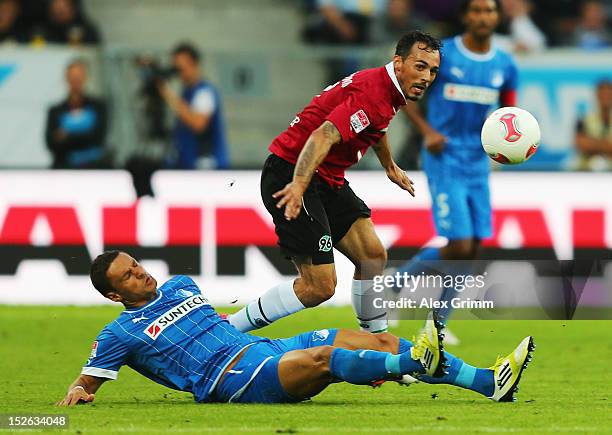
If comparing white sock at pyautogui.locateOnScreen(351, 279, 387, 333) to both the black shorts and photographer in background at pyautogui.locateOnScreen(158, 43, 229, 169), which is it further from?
photographer in background at pyautogui.locateOnScreen(158, 43, 229, 169)

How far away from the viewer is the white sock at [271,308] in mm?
8617

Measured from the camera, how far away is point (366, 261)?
891cm

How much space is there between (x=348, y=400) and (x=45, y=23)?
10166mm

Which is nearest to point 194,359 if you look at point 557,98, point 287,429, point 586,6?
point 287,429

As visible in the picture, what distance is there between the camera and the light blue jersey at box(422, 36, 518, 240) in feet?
37.7

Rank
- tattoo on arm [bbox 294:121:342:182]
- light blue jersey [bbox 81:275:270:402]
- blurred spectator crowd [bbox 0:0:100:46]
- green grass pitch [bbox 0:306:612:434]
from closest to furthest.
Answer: green grass pitch [bbox 0:306:612:434] → light blue jersey [bbox 81:275:270:402] → tattoo on arm [bbox 294:121:342:182] → blurred spectator crowd [bbox 0:0:100:46]

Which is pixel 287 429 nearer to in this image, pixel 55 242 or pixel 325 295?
pixel 325 295

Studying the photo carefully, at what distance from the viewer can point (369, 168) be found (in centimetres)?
1460

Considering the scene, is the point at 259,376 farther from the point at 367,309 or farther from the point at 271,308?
the point at 367,309

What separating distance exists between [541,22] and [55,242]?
7713 millimetres

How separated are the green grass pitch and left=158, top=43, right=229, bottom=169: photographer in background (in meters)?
3.31

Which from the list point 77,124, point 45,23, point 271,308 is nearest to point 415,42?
Result: point 271,308

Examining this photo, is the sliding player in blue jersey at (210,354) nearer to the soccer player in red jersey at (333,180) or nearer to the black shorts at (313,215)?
the soccer player in red jersey at (333,180)

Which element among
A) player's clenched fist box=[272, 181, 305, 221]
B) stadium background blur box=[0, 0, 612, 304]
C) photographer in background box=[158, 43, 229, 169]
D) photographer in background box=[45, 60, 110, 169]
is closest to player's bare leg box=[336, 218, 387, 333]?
player's clenched fist box=[272, 181, 305, 221]
